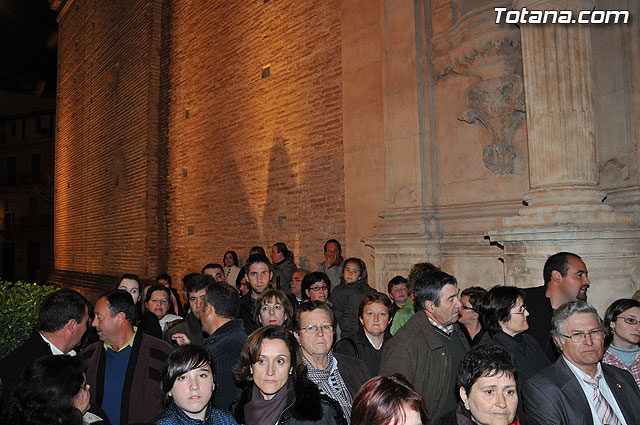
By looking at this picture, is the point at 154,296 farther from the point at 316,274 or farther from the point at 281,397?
the point at 281,397

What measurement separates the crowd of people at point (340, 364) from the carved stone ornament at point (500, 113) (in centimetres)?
244

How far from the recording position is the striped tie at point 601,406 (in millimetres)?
2646

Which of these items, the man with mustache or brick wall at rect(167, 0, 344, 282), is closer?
the man with mustache

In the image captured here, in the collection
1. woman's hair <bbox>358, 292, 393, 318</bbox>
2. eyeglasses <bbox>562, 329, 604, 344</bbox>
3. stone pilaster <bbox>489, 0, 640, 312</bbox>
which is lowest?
eyeglasses <bbox>562, 329, 604, 344</bbox>

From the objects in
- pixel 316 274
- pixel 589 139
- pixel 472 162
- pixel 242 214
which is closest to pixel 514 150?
pixel 472 162

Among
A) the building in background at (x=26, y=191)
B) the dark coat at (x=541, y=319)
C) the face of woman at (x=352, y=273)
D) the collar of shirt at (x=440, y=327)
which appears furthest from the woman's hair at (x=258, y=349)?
the building in background at (x=26, y=191)

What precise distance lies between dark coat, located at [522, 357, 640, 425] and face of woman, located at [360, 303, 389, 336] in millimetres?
1257

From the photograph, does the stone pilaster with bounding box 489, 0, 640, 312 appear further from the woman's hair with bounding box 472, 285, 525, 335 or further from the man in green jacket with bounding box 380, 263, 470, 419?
the man in green jacket with bounding box 380, 263, 470, 419

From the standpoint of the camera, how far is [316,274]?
5258 mm

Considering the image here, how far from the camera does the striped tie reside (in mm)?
2646

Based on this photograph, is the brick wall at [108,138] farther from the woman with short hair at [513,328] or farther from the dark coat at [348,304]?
the woman with short hair at [513,328]

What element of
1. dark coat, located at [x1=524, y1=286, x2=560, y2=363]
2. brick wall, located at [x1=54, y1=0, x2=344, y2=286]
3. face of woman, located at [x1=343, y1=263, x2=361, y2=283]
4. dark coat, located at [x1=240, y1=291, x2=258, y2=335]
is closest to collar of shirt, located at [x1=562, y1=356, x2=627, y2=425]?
dark coat, located at [x1=524, y1=286, x2=560, y2=363]

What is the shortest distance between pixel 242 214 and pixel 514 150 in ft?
22.2

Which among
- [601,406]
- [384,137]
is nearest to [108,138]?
[384,137]
